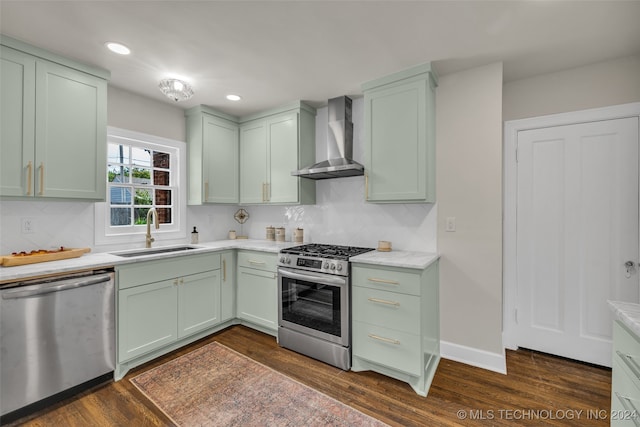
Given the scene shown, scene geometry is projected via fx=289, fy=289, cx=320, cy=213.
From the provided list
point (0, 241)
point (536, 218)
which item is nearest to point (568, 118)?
point (536, 218)

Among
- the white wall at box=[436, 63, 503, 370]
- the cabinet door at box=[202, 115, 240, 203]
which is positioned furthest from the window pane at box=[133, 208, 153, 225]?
the white wall at box=[436, 63, 503, 370]

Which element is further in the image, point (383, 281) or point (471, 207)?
point (471, 207)

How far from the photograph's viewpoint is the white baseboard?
7.82ft

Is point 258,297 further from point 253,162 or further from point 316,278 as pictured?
point 253,162

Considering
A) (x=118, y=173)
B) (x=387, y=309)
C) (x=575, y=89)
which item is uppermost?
(x=575, y=89)

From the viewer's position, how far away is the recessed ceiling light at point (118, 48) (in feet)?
6.84

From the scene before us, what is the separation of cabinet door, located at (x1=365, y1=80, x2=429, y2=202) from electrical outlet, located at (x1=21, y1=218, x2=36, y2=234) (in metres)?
2.83

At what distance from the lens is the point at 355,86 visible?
2838mm

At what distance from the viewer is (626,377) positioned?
3.86 feet

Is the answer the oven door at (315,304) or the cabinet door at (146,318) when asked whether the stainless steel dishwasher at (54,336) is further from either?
the oven door at (315,304)

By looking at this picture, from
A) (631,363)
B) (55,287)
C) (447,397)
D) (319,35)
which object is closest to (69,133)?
(55,287)

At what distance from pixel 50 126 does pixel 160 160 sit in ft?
3.97

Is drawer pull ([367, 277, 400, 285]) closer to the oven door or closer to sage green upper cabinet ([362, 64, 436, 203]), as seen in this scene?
the oven door

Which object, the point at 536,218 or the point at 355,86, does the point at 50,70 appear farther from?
the point at 536,218
